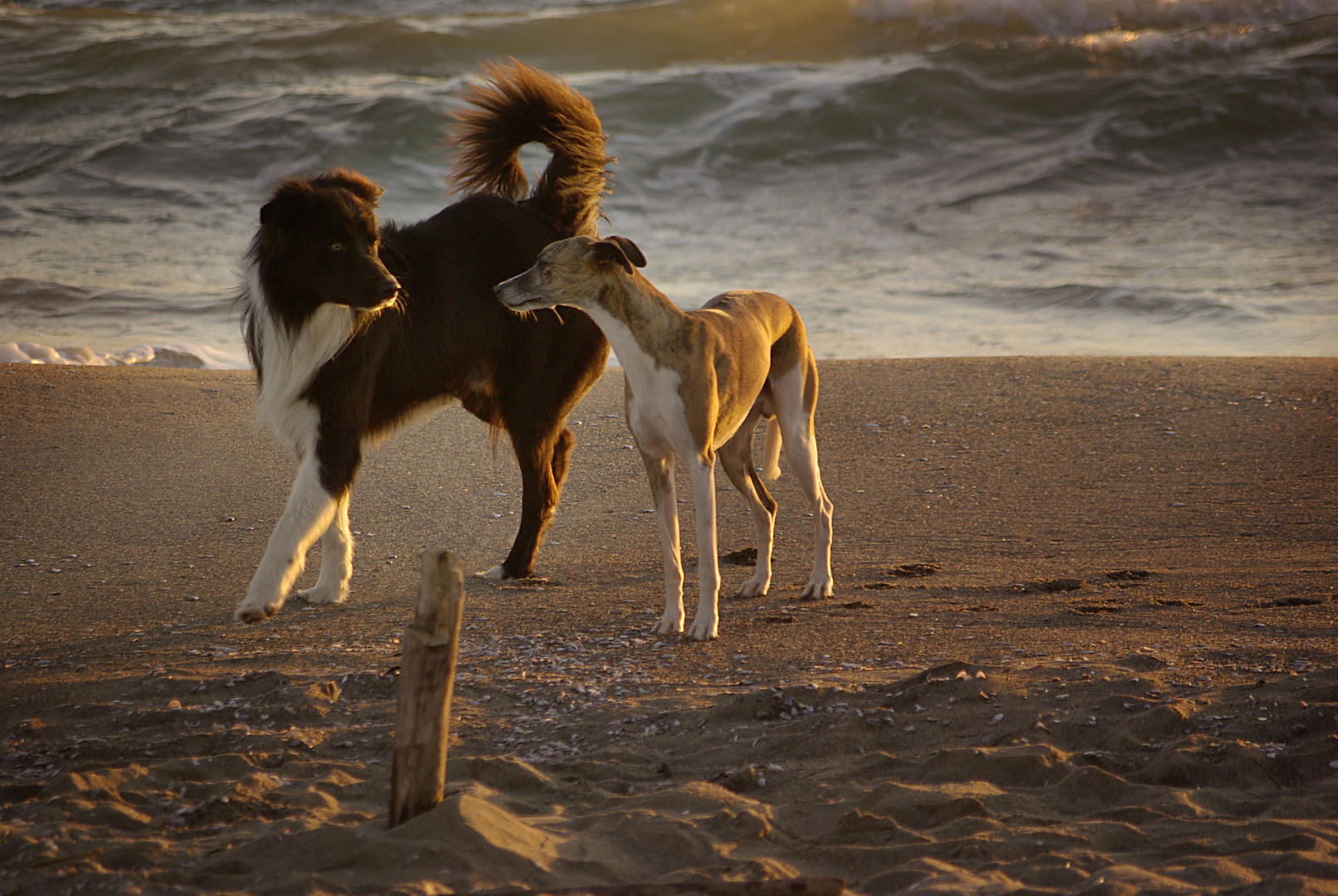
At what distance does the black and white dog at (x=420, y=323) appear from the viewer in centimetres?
486

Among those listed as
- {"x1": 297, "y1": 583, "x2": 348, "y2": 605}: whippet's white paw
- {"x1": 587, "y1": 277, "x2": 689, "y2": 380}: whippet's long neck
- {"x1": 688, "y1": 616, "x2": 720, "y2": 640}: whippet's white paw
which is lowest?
{"x1": 297, "y1": 583, "x2": 348, "y2": 605}: whippet's white paw

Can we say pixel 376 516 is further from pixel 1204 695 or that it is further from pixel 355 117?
pixel 355 117

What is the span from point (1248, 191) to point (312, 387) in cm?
1678

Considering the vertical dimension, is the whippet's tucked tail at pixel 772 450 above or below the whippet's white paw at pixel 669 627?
above

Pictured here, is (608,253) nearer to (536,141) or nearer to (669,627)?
(669,627)

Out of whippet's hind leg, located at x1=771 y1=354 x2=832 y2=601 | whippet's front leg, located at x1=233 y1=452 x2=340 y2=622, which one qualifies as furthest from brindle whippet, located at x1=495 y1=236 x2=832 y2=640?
whippet's front leg, located at x1=233 y1=452 x2=340 y2=622

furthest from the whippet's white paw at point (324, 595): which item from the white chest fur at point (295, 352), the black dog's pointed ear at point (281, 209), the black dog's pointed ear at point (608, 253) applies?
the black dog's pointed ear at point (608, 253)

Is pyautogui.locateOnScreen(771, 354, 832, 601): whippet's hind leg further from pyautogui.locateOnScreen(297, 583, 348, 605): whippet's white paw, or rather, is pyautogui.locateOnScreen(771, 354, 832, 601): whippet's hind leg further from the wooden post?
the wooden post

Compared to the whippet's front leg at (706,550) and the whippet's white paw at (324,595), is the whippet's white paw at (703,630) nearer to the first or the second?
the whippet's front leg at (706,550)

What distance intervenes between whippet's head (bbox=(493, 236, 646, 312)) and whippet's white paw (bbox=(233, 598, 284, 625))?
169cm

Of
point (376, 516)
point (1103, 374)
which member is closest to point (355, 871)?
point (376, 516)

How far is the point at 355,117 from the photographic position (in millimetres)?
19594

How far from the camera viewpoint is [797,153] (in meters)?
19.7

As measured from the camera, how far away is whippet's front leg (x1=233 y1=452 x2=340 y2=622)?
15.9ft
